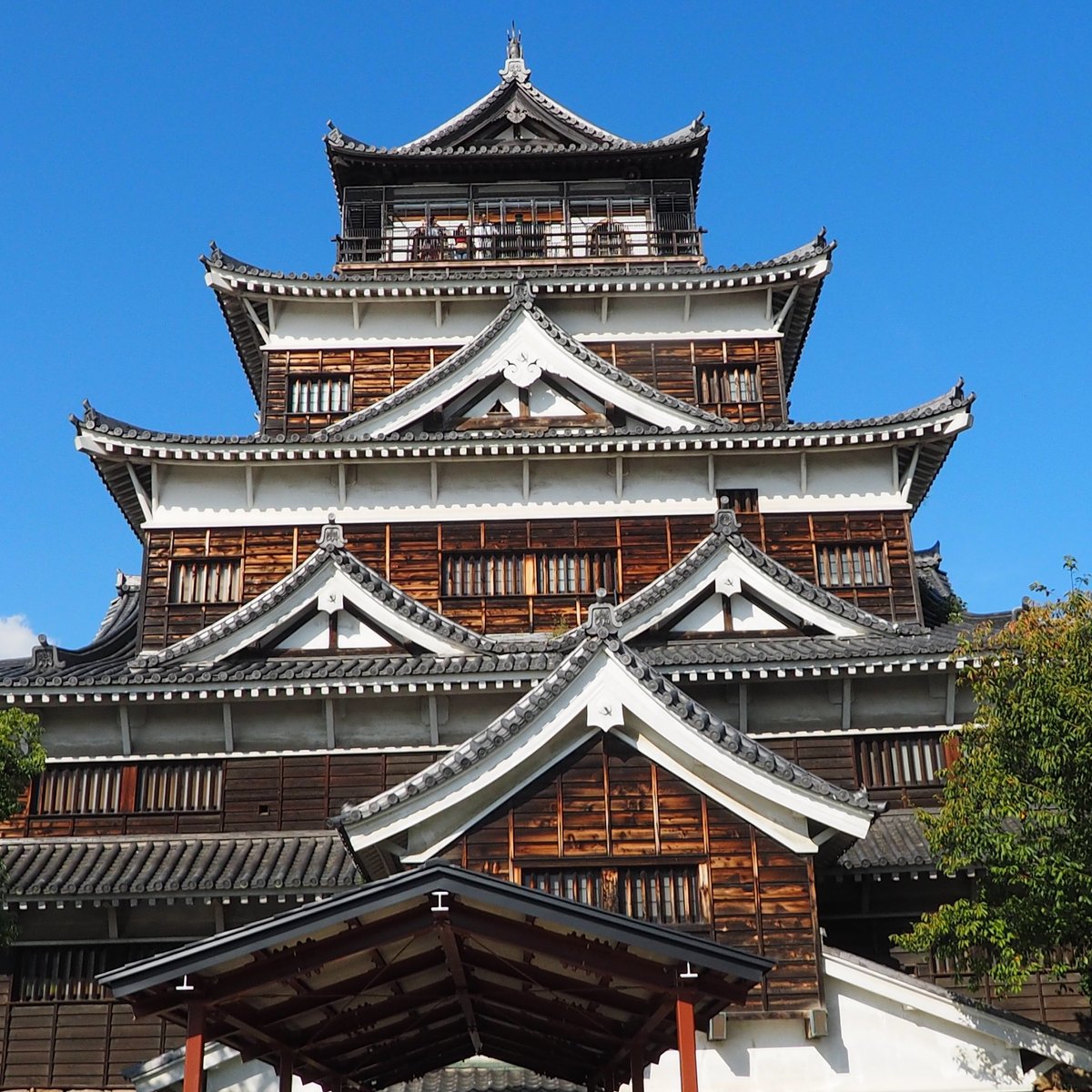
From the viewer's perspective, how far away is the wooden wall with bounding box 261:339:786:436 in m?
26.7

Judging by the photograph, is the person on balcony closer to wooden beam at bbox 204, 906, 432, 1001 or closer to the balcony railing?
the balcony railing

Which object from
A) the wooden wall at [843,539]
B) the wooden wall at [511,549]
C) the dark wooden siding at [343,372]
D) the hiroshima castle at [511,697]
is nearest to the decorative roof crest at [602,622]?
the hiroshima castle at [511,697]

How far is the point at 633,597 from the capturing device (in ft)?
71.5

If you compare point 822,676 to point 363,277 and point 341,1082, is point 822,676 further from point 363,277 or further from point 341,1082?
point 363,277

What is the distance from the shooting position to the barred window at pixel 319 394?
2692 centimetres

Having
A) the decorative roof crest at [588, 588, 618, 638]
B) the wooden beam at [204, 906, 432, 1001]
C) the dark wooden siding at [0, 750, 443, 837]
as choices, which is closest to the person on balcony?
the dark wooden siding at [0, 750, 443, 837]

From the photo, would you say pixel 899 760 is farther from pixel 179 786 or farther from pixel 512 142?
pixel 512 142

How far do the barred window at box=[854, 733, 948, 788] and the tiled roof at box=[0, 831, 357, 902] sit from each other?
8386 millimetres

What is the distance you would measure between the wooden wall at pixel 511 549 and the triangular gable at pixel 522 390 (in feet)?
6.89

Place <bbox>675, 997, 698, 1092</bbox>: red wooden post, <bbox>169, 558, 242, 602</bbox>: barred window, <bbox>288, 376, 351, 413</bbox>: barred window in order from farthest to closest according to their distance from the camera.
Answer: <bbox>288, 376, 351, 413</bbox>: barred window < <bbox>169, 558, 242, 602</bbox>: barred window < <bbox>675, 997, 698, 1092</bbox>: red wooden post

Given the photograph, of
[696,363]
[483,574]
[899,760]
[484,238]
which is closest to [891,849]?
[899,760]

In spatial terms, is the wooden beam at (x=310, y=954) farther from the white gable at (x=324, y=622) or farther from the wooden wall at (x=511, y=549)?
the wooden wall at (x=511, y=549)

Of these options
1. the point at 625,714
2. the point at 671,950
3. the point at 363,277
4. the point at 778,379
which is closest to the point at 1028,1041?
the point at 625,714

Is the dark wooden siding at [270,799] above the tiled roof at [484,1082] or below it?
above
